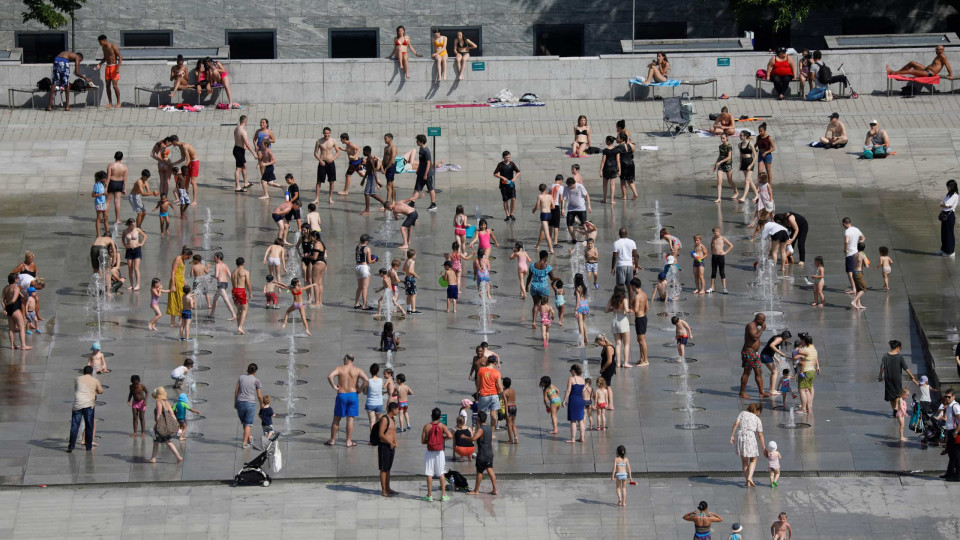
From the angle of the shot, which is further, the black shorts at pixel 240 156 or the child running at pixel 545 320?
the black shorts at pixel 240 156

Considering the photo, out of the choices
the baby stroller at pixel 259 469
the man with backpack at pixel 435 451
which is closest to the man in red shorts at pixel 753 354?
the man with backpack at pixel 435 451

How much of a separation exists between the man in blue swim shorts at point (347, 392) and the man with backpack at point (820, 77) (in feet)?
64.2

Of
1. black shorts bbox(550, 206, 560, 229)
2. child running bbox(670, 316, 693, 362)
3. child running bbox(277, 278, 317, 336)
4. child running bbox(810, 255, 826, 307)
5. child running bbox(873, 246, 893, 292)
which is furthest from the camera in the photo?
black shorts bbox(550, 206, 560, 229)

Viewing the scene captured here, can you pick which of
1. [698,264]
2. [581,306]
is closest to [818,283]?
[698,264]

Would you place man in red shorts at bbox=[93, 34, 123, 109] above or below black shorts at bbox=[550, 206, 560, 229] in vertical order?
above

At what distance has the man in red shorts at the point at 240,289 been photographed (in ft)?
125

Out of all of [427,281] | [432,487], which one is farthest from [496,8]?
[432,487]

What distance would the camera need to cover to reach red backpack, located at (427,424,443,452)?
3127 centimetres

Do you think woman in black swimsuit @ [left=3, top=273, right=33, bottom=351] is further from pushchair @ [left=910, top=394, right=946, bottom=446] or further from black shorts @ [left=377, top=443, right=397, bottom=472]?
pushchair @ [left=910, top=394, right=946, bottom=446]

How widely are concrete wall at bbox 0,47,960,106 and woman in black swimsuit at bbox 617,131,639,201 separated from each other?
5.66 metres

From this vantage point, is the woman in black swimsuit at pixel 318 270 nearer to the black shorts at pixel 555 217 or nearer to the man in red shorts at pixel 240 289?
the man in red shorts at pixel 240 289

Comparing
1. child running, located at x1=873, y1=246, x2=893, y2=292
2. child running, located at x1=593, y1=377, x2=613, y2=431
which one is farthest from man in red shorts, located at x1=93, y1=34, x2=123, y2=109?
child running, located at x1=593, y1=377, x2=613, y2=431

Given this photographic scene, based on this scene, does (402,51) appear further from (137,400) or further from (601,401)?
(137,400)

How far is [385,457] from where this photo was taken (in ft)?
103
